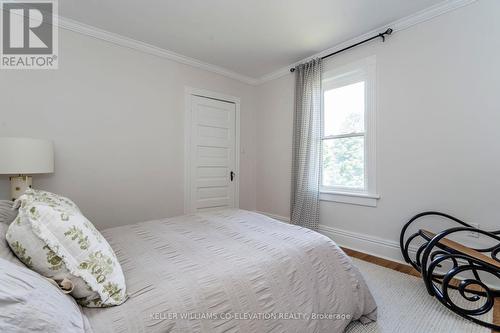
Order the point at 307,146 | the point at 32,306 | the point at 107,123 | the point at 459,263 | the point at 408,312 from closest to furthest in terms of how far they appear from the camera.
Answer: the point at 32,306 < the point at 408,312 < the point at 459,263 < the point at 107,123 < the point at 307,146

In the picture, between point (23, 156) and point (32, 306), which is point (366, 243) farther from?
point (23, 156)

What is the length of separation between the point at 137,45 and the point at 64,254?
9.48 ft

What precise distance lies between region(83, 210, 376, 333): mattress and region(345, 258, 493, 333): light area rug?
4.9 inches

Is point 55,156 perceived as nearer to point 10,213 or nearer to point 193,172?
point 10,213

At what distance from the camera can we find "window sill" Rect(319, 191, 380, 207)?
108 inches

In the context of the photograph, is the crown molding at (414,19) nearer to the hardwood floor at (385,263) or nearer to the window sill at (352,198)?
the window sill at (352,198)

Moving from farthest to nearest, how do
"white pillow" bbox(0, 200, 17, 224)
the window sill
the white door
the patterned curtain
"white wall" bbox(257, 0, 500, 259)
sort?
1. the white door
2. the patterned curtain
3. the window sill
4. "white wall" bbox(257, 0, 500, 259)
5. "white pillow" bbox(0, 200, 17, 224)

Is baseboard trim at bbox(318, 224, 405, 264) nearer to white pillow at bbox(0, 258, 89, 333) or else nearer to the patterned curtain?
the patterned curtain

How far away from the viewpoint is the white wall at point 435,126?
2045 millimetres

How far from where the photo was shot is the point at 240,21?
2.53 meters

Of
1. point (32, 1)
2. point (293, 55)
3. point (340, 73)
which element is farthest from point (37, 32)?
point (340, 73)

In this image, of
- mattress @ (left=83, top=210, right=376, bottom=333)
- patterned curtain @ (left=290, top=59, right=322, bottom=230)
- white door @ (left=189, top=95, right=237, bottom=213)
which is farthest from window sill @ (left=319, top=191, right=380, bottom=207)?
white door @ (left=189, top=95, right=237, bottom=213)

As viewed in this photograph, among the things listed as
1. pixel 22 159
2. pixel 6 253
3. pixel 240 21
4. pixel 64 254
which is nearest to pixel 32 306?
pixel 64 254

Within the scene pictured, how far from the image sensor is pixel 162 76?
3.17 meters
